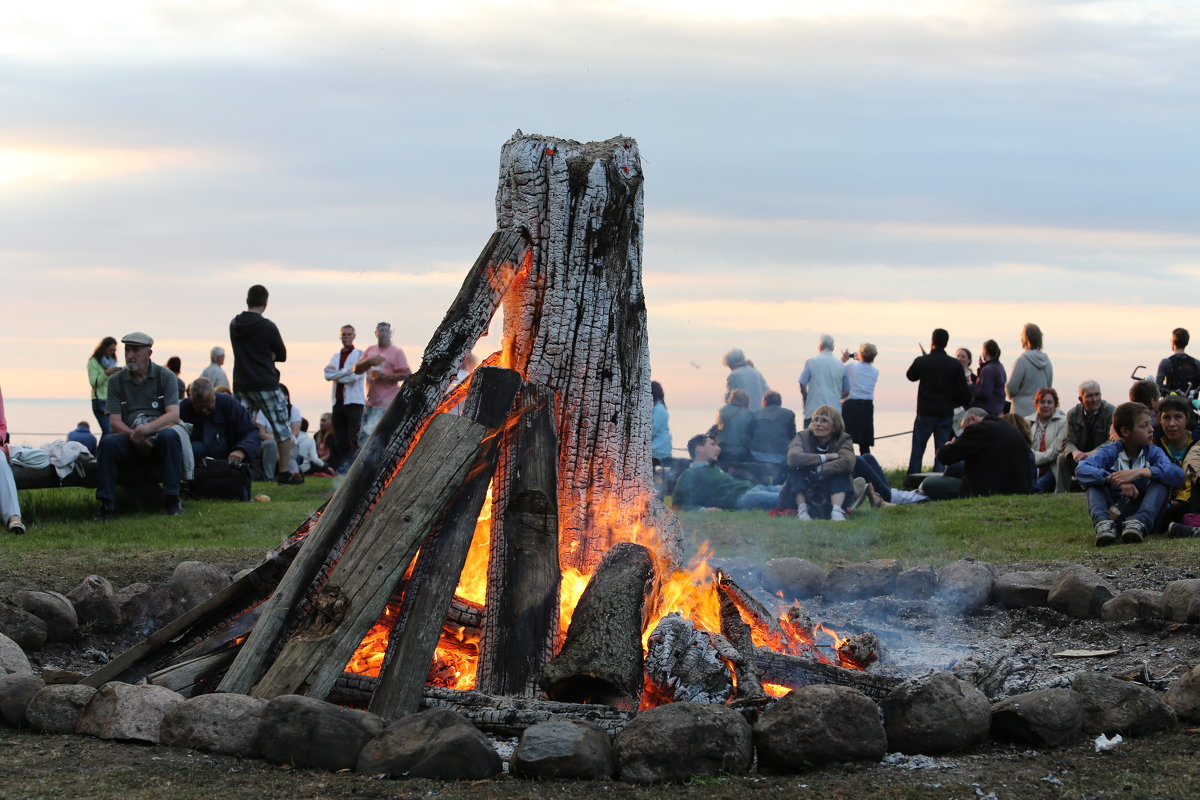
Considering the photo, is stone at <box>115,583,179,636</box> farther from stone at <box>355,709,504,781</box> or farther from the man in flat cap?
the man in flat cap

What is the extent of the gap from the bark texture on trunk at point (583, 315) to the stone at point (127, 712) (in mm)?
1966

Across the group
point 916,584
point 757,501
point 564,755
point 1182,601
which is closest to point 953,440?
point 757,501

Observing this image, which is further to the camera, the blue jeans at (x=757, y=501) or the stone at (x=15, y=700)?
the blue jeans at (x=757, y=501)

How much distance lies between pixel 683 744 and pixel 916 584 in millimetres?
3997

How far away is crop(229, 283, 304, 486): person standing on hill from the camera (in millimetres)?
14648

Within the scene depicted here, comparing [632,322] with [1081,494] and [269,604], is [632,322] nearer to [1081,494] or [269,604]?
[269,604]

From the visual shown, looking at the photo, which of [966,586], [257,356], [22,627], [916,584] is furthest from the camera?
[257,356]

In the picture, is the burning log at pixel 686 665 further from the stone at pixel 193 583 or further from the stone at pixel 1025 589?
the stone at pixel 193 583

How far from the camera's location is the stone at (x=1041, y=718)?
4.77 meters

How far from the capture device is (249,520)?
12000mm

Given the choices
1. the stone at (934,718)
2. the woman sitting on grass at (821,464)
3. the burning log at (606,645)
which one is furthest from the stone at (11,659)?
the woman sitting on grass at (821,464)

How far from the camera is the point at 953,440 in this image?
1402 cm

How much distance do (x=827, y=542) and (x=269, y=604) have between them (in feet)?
20.9

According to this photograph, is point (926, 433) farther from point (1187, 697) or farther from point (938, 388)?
point (1187, 697)
